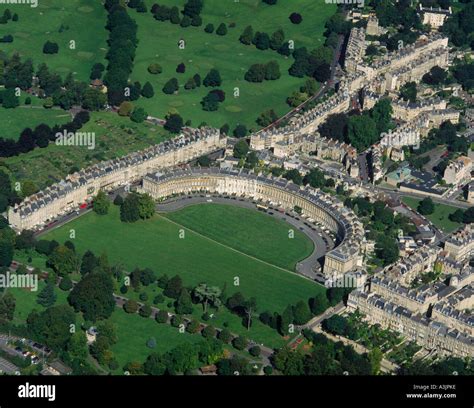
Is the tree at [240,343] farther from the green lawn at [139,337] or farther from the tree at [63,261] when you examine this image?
the tree at [63,261]

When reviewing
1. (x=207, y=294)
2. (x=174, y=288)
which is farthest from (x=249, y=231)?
(x=207, y=294)

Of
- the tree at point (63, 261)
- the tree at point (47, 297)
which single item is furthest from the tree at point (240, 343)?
the tree at point (63, 261)

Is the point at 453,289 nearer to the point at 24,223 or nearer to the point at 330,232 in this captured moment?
the point at 330,232

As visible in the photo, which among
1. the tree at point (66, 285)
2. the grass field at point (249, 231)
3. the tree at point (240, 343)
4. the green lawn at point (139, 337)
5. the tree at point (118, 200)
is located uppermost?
the tree at point (118, 200)

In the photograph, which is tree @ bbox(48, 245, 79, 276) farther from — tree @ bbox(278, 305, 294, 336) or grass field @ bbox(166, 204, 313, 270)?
tree @ bbox(278, 305, 294, 336)

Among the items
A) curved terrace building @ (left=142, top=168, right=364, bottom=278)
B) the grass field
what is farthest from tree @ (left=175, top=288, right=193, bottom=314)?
curved terrace building @ (left=142, top=168, right=364, bottom=278)

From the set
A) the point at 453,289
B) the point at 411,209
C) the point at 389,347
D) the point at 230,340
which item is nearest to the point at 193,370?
the point at 230,340
